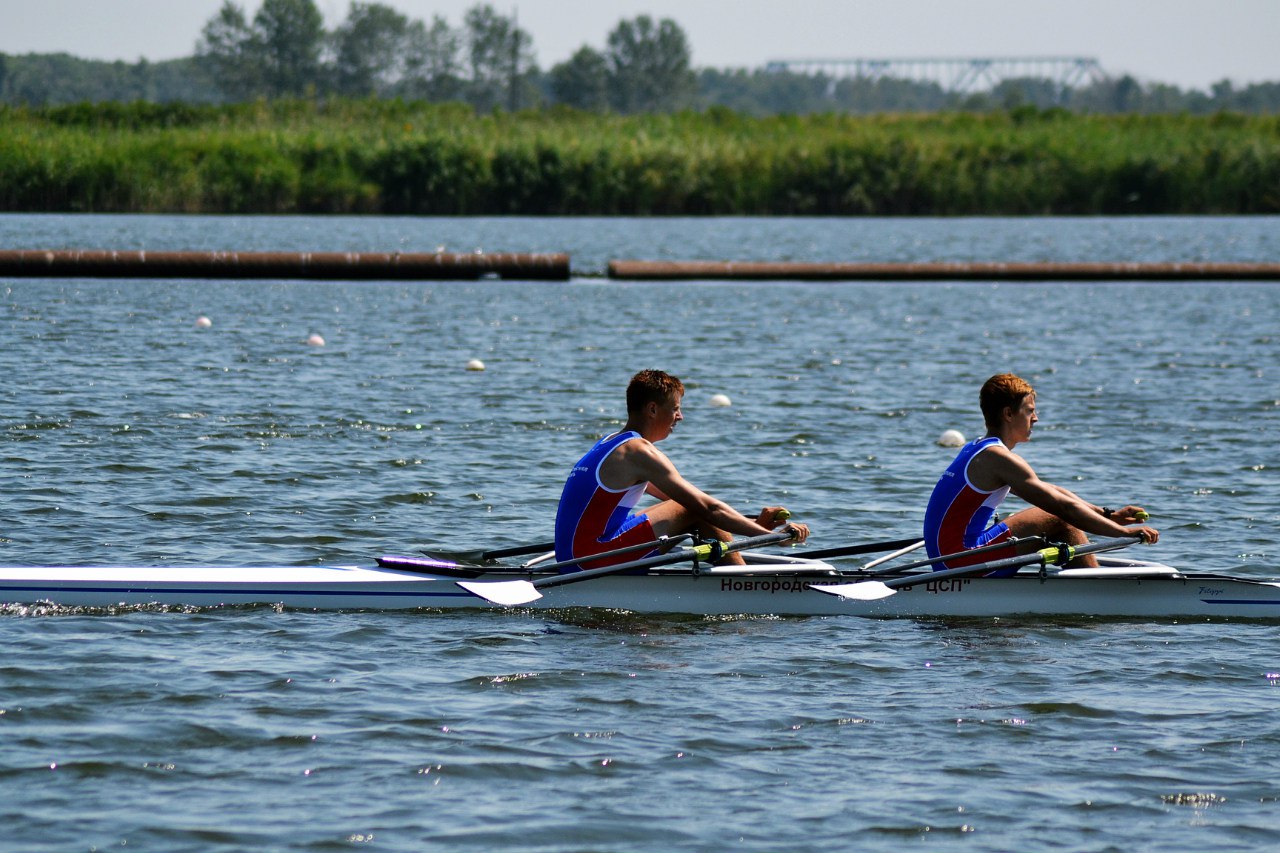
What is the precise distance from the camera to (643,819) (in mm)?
6734

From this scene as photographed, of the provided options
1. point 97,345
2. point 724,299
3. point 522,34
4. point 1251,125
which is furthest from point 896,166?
point 522,34

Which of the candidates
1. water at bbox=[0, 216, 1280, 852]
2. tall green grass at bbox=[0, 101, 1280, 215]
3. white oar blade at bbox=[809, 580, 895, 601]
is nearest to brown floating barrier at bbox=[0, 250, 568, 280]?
water at bbox=[0, 216, 1280, 852]

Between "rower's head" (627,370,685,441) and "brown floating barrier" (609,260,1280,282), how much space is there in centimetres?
2597

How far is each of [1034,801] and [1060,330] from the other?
72.0ft

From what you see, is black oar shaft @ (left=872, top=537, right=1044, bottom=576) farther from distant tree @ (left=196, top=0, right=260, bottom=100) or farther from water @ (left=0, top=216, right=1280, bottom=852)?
distant tree @ (left=196, top=0, right=260, bottom=100)

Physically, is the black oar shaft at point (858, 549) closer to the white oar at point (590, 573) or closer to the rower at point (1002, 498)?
the rower at point (1002, 498)

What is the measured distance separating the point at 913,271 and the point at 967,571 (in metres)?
27.3

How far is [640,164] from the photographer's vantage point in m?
52.8

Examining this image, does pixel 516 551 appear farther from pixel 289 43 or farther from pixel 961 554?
pixel 289 43

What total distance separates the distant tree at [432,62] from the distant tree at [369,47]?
92 cm

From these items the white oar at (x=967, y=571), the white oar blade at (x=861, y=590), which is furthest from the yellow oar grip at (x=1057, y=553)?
the white oar blade at (x=861, y=590)

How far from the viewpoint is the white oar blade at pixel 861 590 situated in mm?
9867

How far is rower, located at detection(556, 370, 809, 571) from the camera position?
966cm

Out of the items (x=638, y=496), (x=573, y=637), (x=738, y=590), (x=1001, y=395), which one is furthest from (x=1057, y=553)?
(x=573, y=637)
